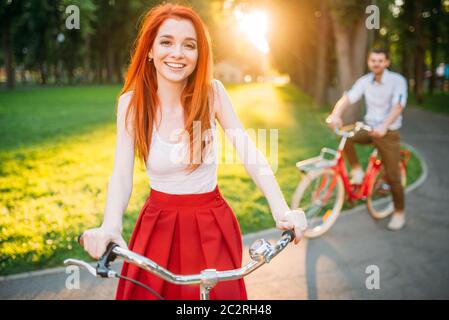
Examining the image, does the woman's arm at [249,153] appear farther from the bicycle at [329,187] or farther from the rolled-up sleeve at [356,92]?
the rolled-up sleeve at [356,92]

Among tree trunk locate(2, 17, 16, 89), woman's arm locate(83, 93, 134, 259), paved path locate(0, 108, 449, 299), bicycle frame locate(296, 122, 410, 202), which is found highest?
tree trunk locate(2, 17, 16, 89)

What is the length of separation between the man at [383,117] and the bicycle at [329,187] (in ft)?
0.49

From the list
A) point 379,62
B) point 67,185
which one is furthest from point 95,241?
point 67,185

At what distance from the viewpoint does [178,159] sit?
2057mm

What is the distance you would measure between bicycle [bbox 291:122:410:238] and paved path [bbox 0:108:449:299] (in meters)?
0.22

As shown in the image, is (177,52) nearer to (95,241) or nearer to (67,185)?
(95,241)

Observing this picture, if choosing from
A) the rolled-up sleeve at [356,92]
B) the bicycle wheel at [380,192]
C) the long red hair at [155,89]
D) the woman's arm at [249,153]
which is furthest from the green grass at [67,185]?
the rolled-up sleeve at [356,92]

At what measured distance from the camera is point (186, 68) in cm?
206

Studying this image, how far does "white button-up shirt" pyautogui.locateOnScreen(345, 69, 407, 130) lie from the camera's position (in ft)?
18.1

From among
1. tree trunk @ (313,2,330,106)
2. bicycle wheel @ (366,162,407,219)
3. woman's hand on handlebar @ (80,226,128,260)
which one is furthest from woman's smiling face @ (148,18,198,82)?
tree trunk @ (313,2,330,106)

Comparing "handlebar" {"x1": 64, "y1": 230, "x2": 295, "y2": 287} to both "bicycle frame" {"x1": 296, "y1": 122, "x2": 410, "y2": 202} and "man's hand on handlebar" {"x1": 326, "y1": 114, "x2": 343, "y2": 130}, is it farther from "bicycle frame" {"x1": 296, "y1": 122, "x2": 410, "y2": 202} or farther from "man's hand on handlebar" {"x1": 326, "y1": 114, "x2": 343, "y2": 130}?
"man's hand on handlebar" {"x1": 326, "y1": 114, "x2": 343, "y2": 130}

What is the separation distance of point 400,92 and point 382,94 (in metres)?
0.23

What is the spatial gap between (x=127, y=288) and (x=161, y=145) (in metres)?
0.65
